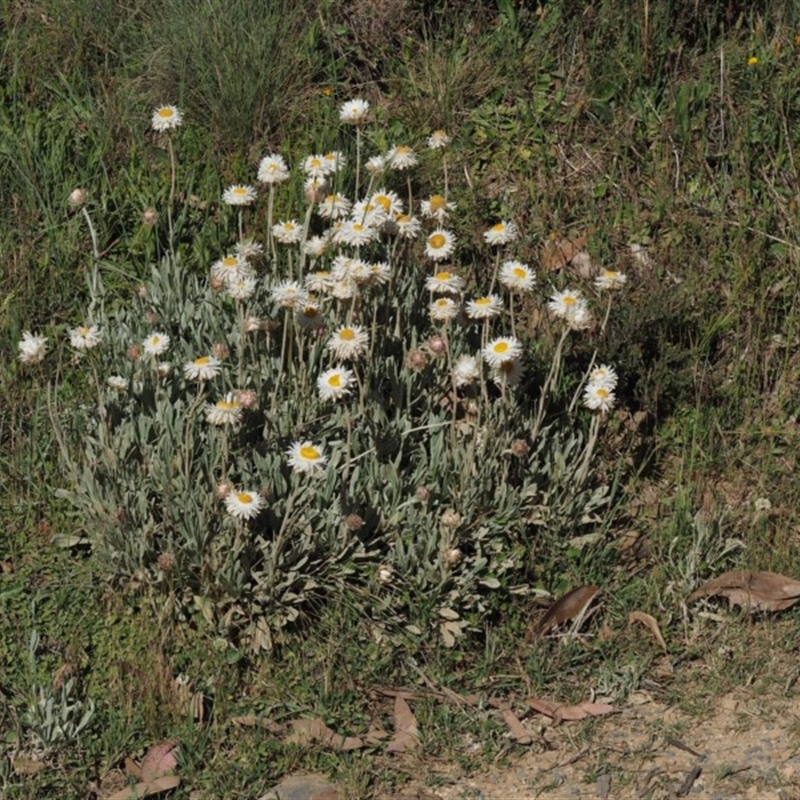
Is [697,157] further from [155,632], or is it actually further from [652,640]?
[155,632]

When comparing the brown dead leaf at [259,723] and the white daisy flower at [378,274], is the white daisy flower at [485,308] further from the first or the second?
the brown dead leaf at [259,723]

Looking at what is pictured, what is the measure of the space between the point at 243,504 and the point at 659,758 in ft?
4.66

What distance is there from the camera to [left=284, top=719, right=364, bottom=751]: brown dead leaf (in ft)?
13.3

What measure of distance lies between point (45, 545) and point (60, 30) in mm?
2705

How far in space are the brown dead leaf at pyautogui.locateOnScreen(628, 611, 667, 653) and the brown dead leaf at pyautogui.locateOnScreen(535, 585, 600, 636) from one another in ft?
0.47

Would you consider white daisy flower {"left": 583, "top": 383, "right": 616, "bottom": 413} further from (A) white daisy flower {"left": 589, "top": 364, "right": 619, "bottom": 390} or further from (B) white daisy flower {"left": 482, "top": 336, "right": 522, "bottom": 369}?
(B) white daisy flower {"left": 482, "top": 336, "right": 522, "bottom": 369}

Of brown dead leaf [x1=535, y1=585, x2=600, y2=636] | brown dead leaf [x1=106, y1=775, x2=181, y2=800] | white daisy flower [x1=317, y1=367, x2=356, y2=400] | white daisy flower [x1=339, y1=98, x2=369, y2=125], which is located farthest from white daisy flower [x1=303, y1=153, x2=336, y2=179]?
brown dead leaf [x1=106, y1=775, x2=181, y2=800]

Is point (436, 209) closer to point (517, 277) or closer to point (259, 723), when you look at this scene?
point (517, 277)

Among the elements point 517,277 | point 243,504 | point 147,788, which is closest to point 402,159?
point 517,277

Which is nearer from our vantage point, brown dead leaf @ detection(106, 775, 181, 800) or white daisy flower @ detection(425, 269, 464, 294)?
brown dead leaf @ detection(106, 775, 181, 800)

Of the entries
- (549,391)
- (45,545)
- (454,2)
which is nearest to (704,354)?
(549,391)

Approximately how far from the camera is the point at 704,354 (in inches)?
216

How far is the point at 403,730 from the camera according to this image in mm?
4172

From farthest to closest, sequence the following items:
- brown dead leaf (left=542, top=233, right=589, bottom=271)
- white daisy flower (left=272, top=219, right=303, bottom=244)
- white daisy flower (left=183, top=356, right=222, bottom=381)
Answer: brown dead leaf (left=542, top=233, right=589, bottom=271) → white daisy flower (left=272, top=219, right=303, bottom=244) → white daisy flower (left=183, top=356, right=222, bottom=381)
